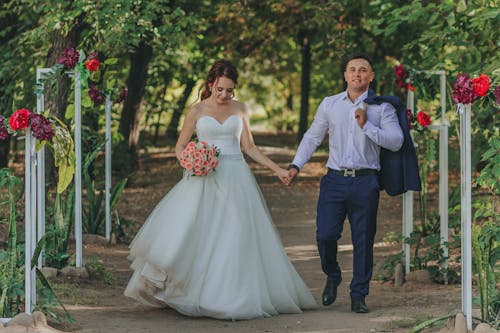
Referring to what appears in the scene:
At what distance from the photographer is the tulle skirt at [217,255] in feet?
26.1

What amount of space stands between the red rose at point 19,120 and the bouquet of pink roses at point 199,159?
1566 mm

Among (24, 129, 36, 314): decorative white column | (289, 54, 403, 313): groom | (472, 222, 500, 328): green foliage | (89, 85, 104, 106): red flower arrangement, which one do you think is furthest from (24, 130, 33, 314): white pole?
(89, 85, 104, 106): red flower arrangement

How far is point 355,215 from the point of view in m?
8.22

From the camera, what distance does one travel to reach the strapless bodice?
843 centimetres

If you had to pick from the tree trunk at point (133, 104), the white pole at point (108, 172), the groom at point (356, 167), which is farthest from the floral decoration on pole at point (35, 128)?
the tree trunk at point (133, 104)

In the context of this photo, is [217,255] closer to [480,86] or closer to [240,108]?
[240,108]

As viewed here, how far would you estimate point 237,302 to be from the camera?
789cm

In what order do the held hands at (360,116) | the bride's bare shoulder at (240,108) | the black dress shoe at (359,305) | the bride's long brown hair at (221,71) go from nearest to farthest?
1. the held hands at (360,116)
2. the black dress shoe at (359,305)
3. the bride's long brown hair at (221,71)
4. the bride's bare shoulder at (240,108)

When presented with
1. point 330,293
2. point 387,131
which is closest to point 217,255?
point 330,293

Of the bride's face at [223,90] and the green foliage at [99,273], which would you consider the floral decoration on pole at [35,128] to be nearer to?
the bride's face at [223,90]

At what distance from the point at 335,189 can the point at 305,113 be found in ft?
69.3

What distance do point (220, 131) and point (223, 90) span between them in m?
0.32

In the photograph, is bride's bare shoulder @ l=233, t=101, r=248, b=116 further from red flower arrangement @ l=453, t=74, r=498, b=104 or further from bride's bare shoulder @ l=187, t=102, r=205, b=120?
red flower arrangement @ l=453, t=74, r=498, b=104

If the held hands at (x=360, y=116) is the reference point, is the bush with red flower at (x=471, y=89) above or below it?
above
